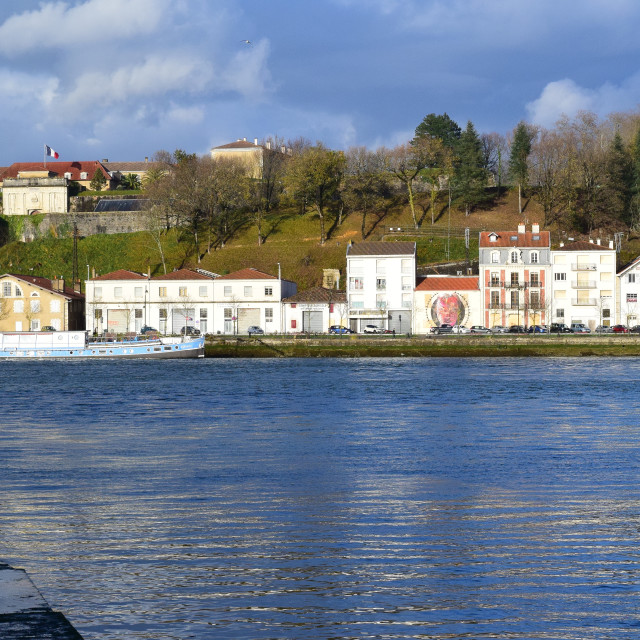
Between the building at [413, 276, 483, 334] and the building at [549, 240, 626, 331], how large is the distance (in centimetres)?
665

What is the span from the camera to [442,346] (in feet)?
258

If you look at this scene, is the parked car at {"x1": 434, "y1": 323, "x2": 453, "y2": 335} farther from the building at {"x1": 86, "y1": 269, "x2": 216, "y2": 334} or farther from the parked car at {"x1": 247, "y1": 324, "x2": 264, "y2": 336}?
the building at {"x1": 86, "y1": 269, "x2": 216, "y2": 334}

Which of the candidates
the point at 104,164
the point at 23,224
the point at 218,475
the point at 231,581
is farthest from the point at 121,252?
the point at 231,581

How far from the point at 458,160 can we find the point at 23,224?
49.8 meters

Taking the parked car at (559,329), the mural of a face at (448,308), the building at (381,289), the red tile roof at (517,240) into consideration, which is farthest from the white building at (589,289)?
the building at (381,289)

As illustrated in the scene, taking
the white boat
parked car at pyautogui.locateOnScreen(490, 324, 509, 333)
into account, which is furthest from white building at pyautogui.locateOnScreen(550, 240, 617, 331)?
the white boat

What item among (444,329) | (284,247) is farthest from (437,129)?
(444,329)

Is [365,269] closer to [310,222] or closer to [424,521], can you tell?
[310,222]

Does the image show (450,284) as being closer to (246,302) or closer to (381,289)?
(381,289)

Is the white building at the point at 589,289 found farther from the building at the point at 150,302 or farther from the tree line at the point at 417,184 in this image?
the building at the point at 150,302

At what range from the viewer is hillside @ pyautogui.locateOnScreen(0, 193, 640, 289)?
10169cm

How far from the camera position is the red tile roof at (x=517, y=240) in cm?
8981

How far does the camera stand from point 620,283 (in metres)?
88.7

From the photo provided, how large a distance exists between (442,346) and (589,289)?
1782 cm
